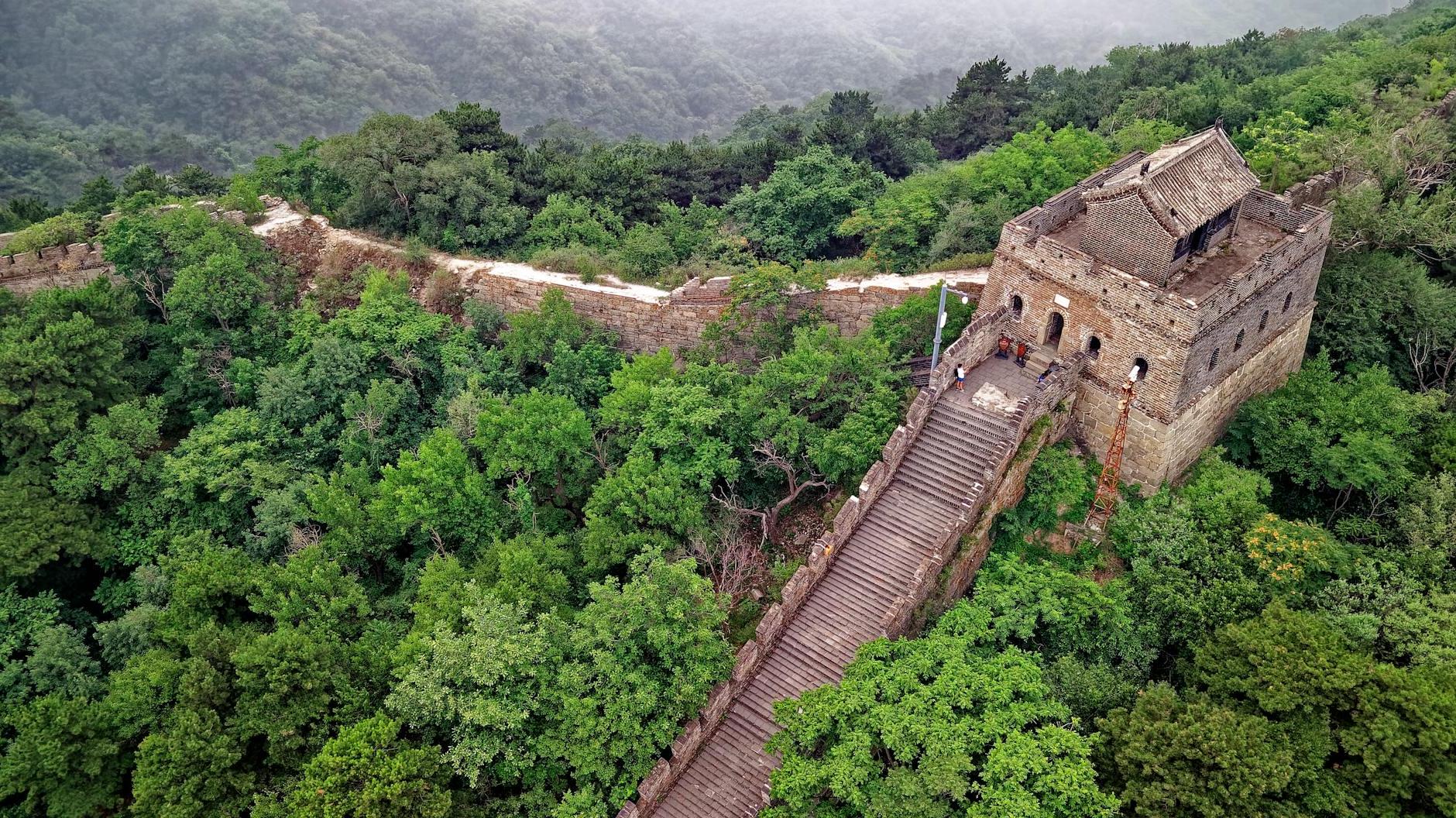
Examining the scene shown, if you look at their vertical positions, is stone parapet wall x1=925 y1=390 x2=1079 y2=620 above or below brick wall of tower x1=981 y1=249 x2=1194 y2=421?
below

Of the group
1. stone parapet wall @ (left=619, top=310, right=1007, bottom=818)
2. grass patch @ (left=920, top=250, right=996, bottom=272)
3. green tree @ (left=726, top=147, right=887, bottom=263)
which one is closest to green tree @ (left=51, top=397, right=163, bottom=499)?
stone parapet wall @ (left=619, top=310, right=1007, bottom=818)

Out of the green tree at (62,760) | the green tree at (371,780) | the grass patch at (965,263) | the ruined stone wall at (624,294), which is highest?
the grass patch at (965,263)

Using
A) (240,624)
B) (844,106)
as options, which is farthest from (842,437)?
(844,106)

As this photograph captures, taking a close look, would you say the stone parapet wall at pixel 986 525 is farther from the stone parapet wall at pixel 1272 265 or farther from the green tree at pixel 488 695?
the green tree at pixel 488 695

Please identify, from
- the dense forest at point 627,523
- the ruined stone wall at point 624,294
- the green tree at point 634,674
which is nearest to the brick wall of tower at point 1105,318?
the dense forest at point 627,523

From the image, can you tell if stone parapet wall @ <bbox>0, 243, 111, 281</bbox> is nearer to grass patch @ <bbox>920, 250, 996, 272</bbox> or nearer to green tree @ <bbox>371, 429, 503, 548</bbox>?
green tree @ <bbox>371, 429, 503, 548</bbox>

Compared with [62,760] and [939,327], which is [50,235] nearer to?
[62,760]
